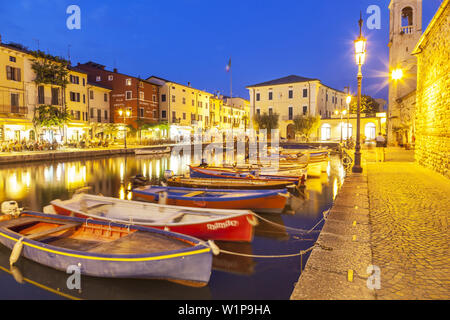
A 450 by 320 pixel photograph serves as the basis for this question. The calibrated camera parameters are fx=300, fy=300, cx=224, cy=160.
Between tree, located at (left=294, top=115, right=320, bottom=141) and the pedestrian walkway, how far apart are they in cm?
3957

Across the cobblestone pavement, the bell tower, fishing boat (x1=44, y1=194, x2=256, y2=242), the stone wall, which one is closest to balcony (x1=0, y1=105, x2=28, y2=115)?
fishing boat (x1=44, y1=194, x2=256, y2=242)

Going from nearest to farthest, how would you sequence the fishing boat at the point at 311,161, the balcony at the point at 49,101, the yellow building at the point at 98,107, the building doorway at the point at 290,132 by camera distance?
the fishing boat at the point at 311,161
the balcony at the point at 49,101
the yellow building at the point at 98,107
the building doorway at the point at 290,132

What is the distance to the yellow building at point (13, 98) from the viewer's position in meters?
30.2

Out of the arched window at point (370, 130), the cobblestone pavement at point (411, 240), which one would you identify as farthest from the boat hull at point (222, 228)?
the arched window at point (370, 130)

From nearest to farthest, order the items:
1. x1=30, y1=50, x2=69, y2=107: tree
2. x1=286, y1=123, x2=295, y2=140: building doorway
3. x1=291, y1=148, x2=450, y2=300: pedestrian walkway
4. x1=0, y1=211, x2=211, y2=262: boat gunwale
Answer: x1=291, y1=148, x2=450, y2=300: pedestrian walkway < x1=0, y1=211, x2=211, y2=262: boat gunwale < x1=30, y1=50, x2=69, y2=107: tree < x1=286, y1=123, x2=295, y2=140: building doorway

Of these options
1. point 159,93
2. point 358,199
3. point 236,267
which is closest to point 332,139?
point 159,93

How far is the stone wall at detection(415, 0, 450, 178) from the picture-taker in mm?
12312

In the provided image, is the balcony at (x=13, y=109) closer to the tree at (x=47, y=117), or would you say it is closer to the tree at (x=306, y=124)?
the tree at (x=47, y=117)

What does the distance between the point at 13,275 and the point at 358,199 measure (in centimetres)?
889

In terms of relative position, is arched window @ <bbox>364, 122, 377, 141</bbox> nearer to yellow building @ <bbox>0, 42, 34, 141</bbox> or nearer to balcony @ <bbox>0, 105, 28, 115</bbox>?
yellow building @ <bbox>0, 42, 34, 141</bbox>

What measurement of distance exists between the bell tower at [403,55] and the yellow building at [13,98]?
131ft

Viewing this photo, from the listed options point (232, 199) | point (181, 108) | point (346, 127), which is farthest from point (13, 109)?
point (346, 127)

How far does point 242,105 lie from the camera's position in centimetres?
8550

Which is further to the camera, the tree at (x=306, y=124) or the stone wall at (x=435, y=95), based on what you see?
the tree at (x=306, y=124)
